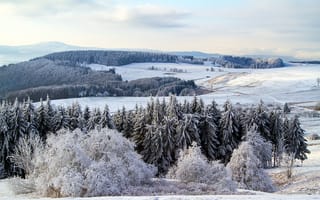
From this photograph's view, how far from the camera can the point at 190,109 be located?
53406 mm

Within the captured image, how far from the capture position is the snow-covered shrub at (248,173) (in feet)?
121

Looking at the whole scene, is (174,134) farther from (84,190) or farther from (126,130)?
(84,190)

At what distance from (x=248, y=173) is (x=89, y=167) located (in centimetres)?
1711

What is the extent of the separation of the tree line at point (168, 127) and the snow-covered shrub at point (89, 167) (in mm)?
16557

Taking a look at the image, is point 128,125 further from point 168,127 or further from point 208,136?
point 208,136

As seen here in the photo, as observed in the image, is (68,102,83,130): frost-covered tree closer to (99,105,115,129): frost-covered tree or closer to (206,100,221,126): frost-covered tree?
(99,105,115,129): frost-covered tree

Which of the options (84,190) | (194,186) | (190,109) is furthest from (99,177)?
(190,109)

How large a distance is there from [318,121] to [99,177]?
8758cm

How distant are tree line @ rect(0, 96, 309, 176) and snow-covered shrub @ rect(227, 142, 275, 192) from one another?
9.59 metres

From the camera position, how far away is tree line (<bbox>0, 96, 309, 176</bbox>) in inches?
1925

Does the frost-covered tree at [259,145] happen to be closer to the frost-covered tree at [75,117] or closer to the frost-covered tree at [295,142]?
the frost-covered tree at [295,142]

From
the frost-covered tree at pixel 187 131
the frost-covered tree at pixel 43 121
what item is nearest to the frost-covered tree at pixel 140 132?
the frost-covered tree at pixel 187 131

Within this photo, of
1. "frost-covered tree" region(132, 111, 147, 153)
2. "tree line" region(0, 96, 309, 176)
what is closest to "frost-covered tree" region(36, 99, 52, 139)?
"tree line" region(0, 96, 309, 176)

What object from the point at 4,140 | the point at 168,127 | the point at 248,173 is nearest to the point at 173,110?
the point at 168,127
